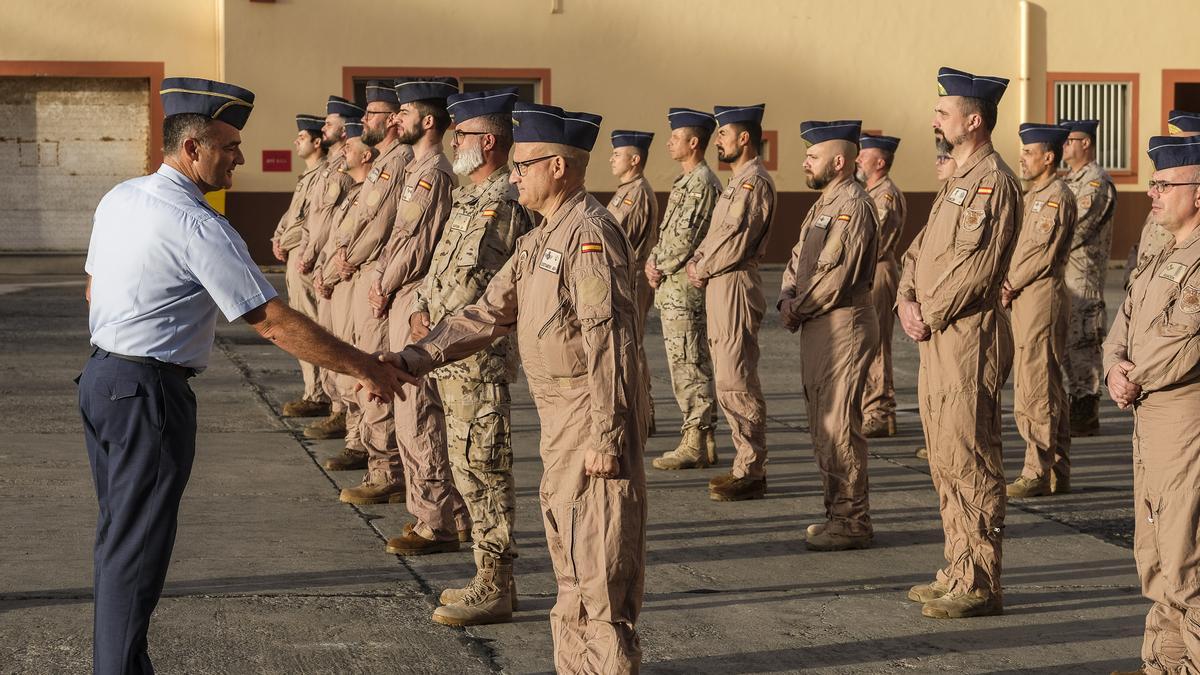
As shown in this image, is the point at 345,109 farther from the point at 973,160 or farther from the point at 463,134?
the point at 973,160

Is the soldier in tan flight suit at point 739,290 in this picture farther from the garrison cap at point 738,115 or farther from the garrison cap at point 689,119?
the garrison cap at point 689,119

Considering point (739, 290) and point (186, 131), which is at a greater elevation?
point (186, 131)

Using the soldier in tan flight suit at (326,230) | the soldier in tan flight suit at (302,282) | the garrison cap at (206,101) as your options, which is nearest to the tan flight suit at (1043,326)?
the soldier in tan flight suit at (326,230)

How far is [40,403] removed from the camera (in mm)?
11906

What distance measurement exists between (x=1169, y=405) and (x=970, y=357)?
Answer: 126 centimetres

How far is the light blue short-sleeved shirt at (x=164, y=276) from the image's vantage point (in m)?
4.95

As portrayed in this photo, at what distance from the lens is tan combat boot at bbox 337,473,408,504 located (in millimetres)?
8602

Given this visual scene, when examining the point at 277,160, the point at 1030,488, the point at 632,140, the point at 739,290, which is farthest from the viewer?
the point at 277,160

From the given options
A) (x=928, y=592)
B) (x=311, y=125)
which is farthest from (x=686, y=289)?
(x=311, y=125)

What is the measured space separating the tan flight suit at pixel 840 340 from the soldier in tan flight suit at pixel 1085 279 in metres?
3.83

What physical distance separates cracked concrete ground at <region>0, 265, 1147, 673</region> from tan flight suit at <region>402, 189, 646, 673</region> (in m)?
0.63

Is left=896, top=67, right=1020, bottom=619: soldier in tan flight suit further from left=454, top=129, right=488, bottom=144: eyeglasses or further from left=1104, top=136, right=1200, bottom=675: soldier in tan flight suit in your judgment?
left=454, top=129, right=488, bottom=144: eyeglasses

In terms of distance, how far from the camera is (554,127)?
221 inches

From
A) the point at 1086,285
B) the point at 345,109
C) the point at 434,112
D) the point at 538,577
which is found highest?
the point at 345,109
